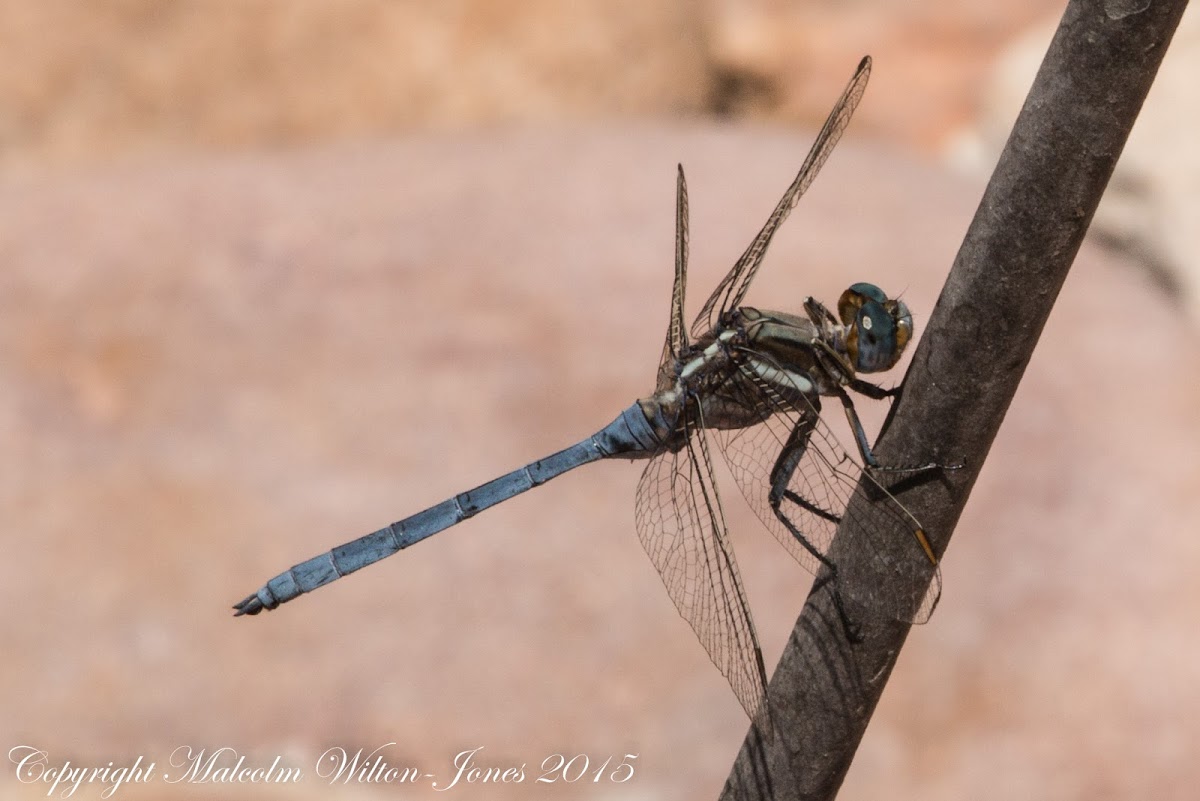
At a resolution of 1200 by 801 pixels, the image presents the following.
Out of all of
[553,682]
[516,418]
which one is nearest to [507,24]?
[516,418]

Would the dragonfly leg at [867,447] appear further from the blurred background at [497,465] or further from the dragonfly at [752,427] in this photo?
the blurred background at [497,465]

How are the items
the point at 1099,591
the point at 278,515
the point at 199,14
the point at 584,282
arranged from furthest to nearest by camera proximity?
the point at 199,14, the point at 584,282, the point at 278,515, the point at 1099,591

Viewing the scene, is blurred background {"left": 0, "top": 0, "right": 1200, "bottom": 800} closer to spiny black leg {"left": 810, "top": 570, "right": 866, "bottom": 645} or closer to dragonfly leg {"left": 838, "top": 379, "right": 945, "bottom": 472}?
dragonfly leg {"left": 838, "top": 379, "right": 945, "bottom": 472}

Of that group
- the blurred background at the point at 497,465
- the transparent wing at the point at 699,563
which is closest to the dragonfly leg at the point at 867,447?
the transparent wing at the point at 699,563

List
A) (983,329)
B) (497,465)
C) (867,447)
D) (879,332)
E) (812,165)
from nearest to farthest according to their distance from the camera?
(983,329)
(867,447)
(879,332)
(812,165)
(497,465)

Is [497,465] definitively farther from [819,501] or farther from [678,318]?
[819,501]

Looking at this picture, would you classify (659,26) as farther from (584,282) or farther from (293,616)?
(293,616)

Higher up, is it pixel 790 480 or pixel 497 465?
pixel 497 465

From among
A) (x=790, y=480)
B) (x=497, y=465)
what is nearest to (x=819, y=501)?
(x=790, y=480)
